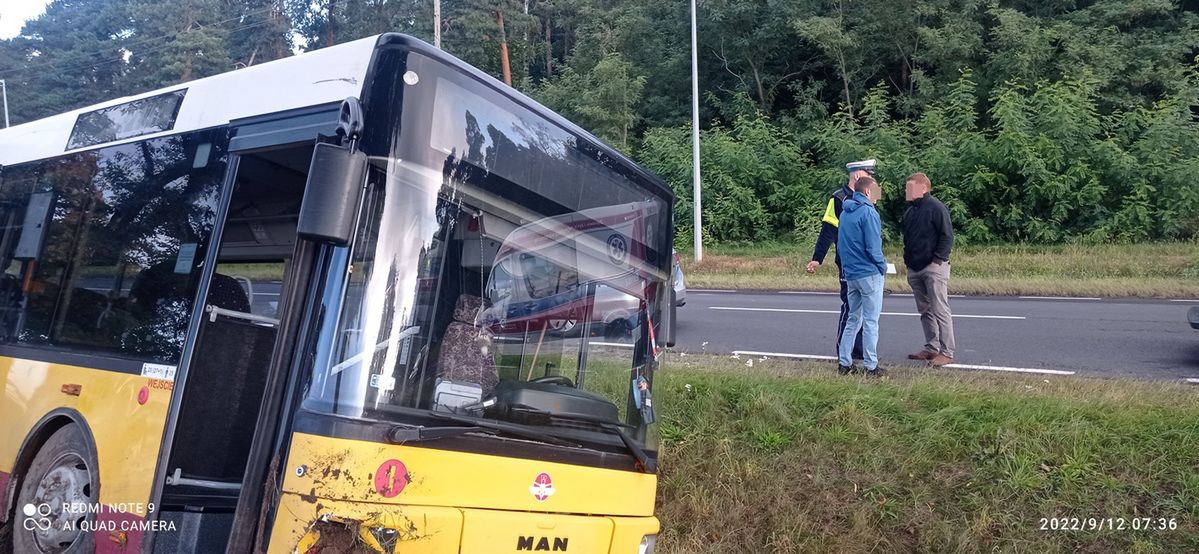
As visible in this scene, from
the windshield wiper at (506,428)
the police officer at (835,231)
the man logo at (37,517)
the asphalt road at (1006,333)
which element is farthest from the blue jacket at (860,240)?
the man logo at (37,517)

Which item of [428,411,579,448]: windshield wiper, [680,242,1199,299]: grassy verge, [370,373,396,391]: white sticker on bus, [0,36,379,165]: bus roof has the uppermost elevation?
[680,242,1199,299]: grassy verge

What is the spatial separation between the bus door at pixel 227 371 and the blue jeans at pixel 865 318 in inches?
181

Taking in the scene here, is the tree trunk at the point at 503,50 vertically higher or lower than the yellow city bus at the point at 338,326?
higher

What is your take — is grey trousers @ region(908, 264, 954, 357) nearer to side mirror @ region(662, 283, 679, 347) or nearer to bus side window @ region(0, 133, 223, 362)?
side mirror @ region(662, 283, 679, 347)

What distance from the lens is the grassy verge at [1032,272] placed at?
15336 millimetres

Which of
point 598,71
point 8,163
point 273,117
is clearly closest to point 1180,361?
point 273,117

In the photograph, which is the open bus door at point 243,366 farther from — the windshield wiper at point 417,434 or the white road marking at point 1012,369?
the white road marking at point 1012,369

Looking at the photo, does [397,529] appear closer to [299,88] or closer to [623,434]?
[623,434]

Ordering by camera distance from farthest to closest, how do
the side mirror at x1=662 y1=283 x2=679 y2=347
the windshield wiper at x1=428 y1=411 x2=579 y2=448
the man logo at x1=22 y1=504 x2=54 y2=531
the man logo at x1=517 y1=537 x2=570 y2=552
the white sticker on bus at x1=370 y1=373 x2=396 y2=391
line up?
the side mirror at x1=662 y1=283 x2=679 y2=347, the man logo at x1=22 y1=504 x2=54 y2=531, the man logo at x1=517 y1=537 x2=570 y2=552, the windshield wiper at x1=428 y1=411 x2=579 y2=448, the white sticker on bus at x1=370 y1=373 x2=396 y2=391

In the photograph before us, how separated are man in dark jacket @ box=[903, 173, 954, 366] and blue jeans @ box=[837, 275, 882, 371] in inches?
35.0

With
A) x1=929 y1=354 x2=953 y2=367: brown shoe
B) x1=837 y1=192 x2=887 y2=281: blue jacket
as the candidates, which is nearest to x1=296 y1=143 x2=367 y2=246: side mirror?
x1=837 y1=192 x2=887 y2=281: blue jacket

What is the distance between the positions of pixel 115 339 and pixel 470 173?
2296 mm

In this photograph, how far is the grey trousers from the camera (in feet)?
26.0

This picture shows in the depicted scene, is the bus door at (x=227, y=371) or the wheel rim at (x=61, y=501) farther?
the wheel rim at (x=61, y=501)
